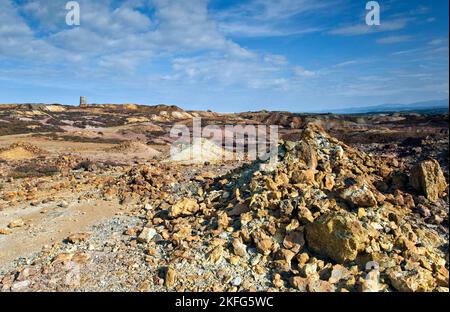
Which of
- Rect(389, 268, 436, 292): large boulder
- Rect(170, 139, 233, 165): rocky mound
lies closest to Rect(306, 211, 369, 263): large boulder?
Rect(389, 268, 436, 292): large boulder

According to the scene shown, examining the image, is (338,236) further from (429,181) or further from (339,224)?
(429,181)

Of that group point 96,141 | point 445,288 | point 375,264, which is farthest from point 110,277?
point 96,141

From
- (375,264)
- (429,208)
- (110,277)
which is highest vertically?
(429,208)

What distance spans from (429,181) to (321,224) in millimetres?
3611

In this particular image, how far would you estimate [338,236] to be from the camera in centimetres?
695

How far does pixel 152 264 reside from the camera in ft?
24.7

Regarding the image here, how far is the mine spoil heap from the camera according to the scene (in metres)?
6.60

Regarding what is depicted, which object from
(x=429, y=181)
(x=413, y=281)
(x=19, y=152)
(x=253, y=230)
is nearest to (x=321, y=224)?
(x=253, y=230)

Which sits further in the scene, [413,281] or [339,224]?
[339,224]

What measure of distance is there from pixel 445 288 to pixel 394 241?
3.73ft

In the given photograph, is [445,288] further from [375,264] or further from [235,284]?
[235,284]

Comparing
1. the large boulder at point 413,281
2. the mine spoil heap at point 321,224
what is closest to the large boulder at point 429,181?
the mine spoil heap at point 321,224

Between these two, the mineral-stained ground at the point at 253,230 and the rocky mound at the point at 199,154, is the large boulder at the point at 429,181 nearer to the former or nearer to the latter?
the mineral-stained ground at the point at 253,230
